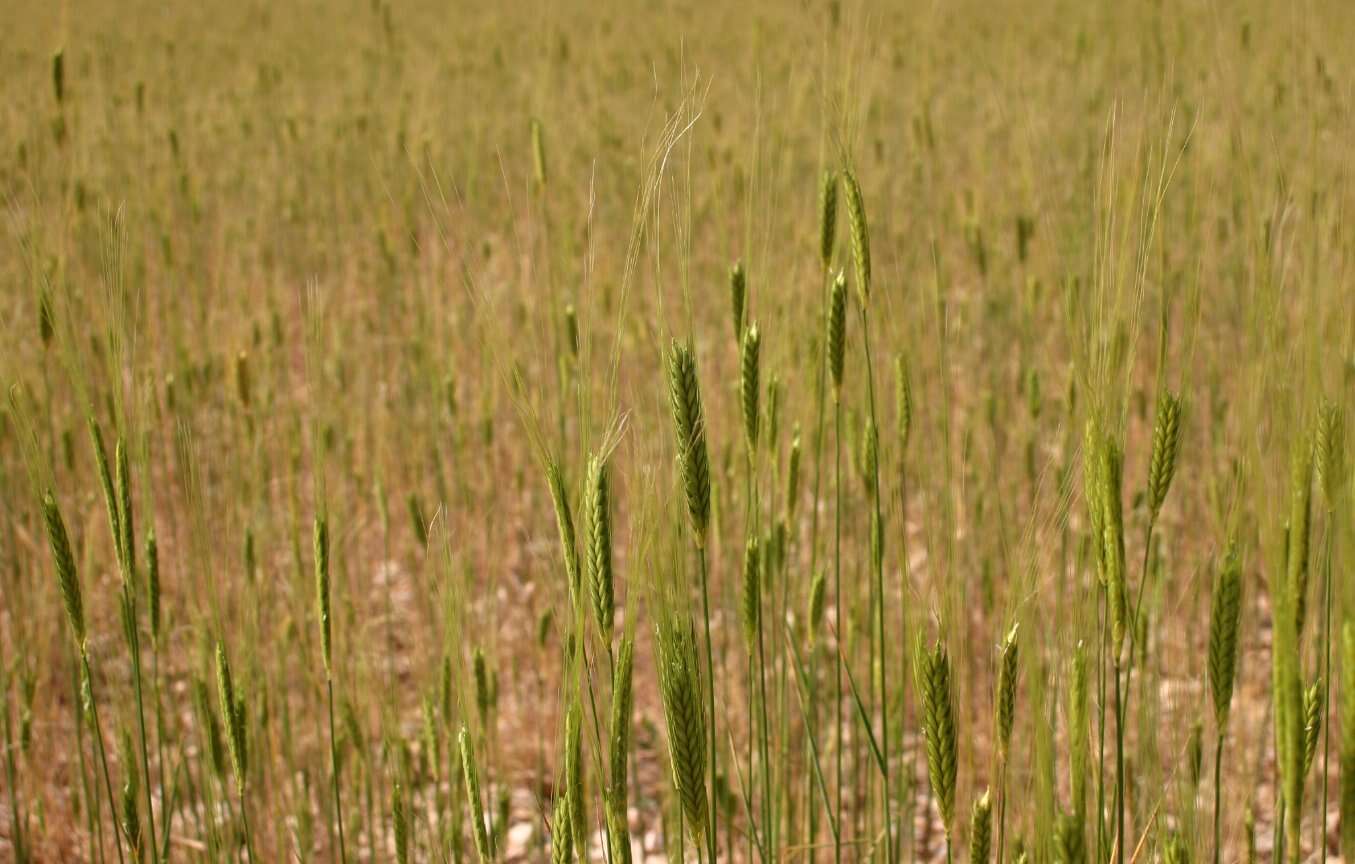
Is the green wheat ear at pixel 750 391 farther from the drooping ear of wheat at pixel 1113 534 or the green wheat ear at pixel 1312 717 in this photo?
the green wheat ear at pixel 1312 717

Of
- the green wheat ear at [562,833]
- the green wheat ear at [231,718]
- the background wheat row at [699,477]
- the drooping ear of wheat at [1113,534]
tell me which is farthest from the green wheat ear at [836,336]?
the green wheat ear at [231,718]

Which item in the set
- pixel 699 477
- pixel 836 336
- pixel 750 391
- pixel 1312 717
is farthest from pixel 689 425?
pixel 1312 717

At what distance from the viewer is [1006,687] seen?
880 millimetres

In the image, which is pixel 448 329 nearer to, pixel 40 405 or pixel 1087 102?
pixel 40 405

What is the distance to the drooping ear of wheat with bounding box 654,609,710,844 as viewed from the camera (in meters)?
0.81

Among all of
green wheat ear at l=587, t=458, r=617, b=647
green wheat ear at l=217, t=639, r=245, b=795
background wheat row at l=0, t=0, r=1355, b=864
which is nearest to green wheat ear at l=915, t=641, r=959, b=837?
background wheat row at l=0, t=0, r=1355, b=864

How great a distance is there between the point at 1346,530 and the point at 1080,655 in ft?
0.69

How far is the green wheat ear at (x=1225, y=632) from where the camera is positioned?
0.85 metres

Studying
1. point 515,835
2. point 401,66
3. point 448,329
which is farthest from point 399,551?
point 401,66

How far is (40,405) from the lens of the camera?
2336 millimetres

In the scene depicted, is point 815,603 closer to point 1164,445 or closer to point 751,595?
point 751,595

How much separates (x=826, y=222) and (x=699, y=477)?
0.41 m

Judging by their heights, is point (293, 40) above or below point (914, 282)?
above

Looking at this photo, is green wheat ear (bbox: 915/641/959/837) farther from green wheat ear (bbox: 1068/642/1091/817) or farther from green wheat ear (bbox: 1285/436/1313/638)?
green wheat ear (bbox: 1285/436/1313/638)
